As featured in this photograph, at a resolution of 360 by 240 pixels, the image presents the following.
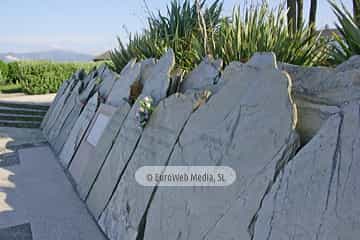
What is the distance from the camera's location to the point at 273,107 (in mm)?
1824

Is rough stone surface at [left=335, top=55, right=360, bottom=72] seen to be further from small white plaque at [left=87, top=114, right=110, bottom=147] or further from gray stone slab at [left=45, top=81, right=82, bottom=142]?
gray stone slab at [left=45, top=81, right=82, bottom=142]

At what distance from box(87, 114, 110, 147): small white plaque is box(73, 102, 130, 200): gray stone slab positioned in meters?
0.17

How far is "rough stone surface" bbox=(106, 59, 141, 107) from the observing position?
3.75m

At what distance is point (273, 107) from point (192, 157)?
24.8 inches

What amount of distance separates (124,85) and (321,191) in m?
2.87

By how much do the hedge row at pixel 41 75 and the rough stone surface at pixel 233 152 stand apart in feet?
36.0

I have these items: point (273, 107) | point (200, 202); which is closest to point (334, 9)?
point (273, 107)

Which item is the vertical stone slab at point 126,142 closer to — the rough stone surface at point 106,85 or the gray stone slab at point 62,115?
the rough stone surface at point 106,85

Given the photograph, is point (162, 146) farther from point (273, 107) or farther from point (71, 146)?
point (71, 146)

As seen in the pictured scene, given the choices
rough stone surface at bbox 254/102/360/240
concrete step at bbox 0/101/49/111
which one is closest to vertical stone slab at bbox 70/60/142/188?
rough stone surface at bbox 254/102/360/240

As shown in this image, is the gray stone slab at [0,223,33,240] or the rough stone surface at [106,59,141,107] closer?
the gray stone slab at [0,223,33,240]

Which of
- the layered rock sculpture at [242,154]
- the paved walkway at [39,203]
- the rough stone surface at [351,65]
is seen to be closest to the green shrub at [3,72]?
the paved walkway at [39,203]

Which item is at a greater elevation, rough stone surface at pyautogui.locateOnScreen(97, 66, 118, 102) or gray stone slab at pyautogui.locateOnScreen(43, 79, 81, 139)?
rough stone surface at pyautogui.locateOnScreen(97, 66, 118, 102)

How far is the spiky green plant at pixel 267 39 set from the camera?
3412 mm
